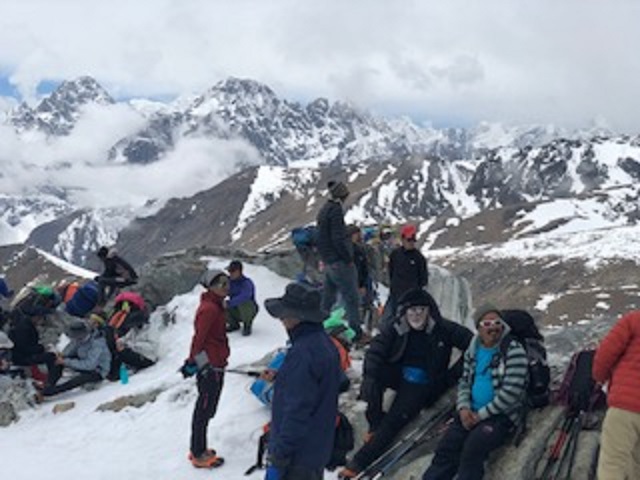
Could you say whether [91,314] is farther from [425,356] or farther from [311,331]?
[311,331]

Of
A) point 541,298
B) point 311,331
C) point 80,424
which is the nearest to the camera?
point 311,331

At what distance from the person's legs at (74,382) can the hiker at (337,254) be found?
236 inches

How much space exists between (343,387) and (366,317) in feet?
32.9

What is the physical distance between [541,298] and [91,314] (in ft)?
484

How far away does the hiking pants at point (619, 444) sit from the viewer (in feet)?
28.3

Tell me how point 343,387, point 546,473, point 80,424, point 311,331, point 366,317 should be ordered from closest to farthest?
point 311,331
point 546,473
point 343,387
point 80,424
point 366,317

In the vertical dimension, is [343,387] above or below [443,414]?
above

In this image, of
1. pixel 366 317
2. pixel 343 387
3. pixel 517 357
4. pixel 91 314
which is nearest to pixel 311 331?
pixel 343 387

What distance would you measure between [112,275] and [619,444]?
18.1m

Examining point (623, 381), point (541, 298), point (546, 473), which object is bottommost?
point (541, 298)

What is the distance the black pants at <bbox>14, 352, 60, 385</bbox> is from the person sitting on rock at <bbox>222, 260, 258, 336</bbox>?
489 centimetres

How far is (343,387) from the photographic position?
10.4 m

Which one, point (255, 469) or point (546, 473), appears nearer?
point (546, 473)

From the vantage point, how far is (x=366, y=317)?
66.9 feet
